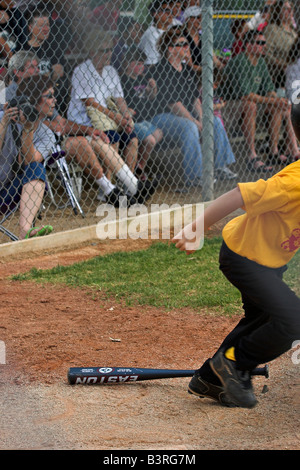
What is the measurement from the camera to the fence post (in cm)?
638

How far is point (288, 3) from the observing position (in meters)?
8.34

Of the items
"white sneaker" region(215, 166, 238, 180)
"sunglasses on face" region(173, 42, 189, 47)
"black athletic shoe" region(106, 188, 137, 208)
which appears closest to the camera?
"black athletic shoe" region(106, 188, 137, 208)

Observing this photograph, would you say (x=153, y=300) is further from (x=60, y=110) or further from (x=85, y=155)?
(x=60, y=110)

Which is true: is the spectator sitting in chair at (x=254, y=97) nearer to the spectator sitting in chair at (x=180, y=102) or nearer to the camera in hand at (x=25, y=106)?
the spectator sitting in chair at (x=180, y=102)

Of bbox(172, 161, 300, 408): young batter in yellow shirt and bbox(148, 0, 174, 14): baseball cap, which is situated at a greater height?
bbox(148, 0, 174, 14): baseball cap

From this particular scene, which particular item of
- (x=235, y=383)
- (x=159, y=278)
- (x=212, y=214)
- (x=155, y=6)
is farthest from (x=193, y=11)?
(x=235, y=383)

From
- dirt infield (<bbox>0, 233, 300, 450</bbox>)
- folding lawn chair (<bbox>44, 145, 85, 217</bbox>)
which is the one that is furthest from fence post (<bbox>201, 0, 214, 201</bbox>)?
dirt infield (<bbox>0, 233, 300, 450</bbox>)

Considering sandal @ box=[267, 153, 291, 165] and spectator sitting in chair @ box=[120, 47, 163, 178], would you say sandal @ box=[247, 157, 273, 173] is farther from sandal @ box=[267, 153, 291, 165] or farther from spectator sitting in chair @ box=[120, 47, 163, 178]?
spectator sitting in chair @ box=[120, 47, 163, 178]

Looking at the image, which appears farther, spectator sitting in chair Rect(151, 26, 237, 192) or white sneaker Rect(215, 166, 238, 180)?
white sneaker Rect(215, 166, 238, 180)

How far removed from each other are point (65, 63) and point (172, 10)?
1.67 m

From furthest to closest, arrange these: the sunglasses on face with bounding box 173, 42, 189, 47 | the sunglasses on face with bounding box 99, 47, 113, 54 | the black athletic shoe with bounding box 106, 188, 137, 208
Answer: the sunglasses on face with bounding box 173, 42, 189, 47, the black athletic shoe with bounding box 106, 188, 137, 208, the sunglasses on face with bounding box 99, 47, 113, 54

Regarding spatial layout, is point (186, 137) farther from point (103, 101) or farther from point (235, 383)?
point (235, 383)

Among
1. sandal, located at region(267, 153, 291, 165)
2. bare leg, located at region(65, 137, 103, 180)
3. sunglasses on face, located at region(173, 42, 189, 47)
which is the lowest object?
bare leg, located at region(65, 137, 103, 180)
